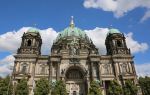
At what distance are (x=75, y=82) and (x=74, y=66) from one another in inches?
182

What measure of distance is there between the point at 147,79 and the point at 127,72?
10.6 meters

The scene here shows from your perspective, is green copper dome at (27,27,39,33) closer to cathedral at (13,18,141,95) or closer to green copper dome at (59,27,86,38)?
cathedral at (13,18,141,95)

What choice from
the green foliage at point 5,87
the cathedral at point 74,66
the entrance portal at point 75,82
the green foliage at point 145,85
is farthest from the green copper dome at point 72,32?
the green foliage at point 5,87

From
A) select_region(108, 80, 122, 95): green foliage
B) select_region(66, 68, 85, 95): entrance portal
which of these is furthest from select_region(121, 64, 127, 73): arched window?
select_region(66, 68, 85, 95): entrance portal

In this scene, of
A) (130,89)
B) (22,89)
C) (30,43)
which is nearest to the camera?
(22,89)

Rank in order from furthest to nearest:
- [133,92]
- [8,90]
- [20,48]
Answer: [20,48], [133,92], [8,90]

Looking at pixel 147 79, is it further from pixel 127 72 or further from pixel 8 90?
pixel 8 90

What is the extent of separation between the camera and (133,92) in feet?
145

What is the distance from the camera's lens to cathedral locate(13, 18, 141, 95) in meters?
49.7

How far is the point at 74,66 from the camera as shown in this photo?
52.1 m

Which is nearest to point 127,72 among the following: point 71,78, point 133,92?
point 133,92

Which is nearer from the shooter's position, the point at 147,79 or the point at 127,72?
the point at 127,72

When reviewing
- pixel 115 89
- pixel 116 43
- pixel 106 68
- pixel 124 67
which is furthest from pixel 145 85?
pixel 115 89

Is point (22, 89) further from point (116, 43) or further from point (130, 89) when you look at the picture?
point (116, 43)
